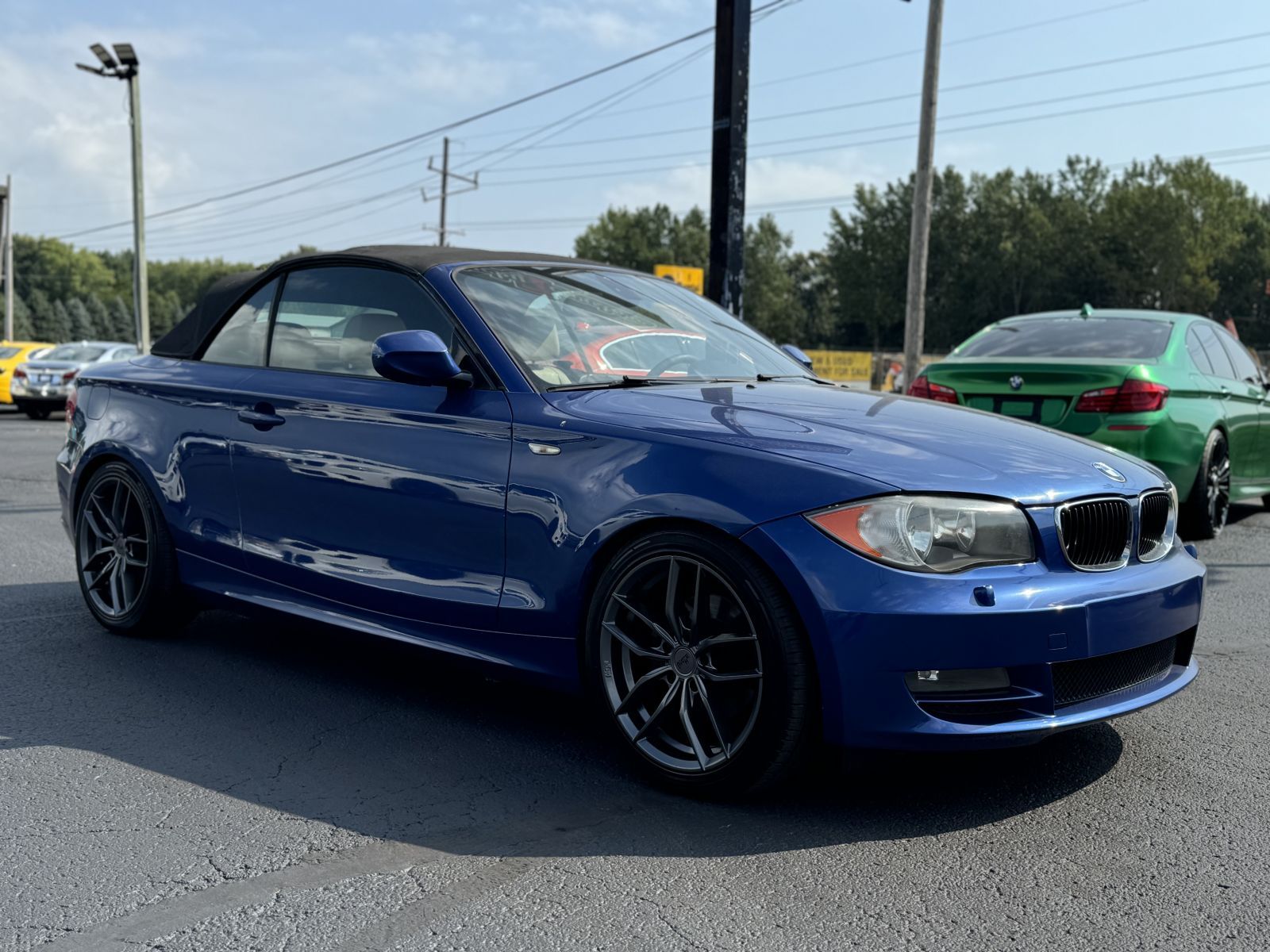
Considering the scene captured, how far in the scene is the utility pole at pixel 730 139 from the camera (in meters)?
10.1

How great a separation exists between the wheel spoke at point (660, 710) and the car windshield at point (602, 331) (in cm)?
104

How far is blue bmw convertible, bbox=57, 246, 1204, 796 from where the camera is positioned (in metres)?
3.18

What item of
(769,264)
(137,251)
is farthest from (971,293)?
(137,251)

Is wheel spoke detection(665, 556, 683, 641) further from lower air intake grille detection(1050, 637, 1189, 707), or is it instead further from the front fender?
lower air intake grille detection(1050, 637, 1189, 707)

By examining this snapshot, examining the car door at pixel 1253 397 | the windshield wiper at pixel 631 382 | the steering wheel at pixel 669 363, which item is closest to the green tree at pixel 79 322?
the car door at pixel 1253 397

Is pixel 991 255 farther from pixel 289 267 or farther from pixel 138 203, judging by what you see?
pixel 289 267

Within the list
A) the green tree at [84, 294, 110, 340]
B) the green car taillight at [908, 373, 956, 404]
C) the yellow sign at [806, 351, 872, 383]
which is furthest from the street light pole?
the green tree at [84, 294, 110, 340]

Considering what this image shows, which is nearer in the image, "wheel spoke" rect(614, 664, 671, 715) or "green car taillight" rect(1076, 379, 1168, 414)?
"wheel spoke" rect(614, 664, 671, 715)

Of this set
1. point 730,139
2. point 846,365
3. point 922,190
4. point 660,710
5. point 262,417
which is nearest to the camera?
point 660,710

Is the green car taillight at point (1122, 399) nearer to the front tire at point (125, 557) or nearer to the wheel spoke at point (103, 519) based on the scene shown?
the front tire at point (125, 557)

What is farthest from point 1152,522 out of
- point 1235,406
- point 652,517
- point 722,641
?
point 1235,406

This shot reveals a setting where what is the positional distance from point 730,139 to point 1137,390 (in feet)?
13.1

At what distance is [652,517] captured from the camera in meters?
3.46

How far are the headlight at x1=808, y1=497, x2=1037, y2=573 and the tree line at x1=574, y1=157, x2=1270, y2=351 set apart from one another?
98747 millimetres
